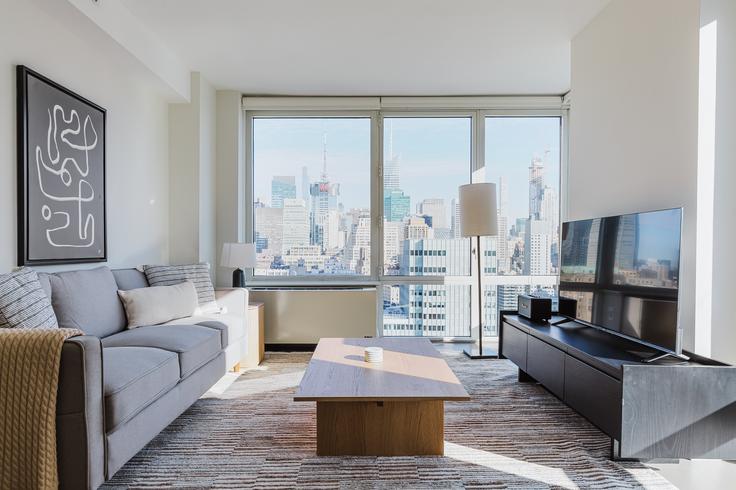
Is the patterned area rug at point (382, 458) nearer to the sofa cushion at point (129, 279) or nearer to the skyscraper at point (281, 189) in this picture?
the sofa cushion at point (129, 279)

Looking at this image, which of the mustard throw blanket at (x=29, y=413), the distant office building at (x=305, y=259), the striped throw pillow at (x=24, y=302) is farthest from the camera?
the distant office building at (x=305, y=259)

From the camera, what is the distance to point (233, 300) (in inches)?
150

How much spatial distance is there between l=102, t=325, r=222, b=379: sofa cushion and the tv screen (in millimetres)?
2411

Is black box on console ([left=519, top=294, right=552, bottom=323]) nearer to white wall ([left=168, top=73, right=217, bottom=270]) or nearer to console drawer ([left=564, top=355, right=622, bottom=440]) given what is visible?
console drawer ([left=564, top=355, right=622, bottom=440])

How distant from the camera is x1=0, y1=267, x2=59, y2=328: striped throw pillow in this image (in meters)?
1.99

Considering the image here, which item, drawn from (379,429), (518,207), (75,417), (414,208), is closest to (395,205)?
(414,208)

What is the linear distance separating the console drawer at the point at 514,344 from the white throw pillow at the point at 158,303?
240 centimetres

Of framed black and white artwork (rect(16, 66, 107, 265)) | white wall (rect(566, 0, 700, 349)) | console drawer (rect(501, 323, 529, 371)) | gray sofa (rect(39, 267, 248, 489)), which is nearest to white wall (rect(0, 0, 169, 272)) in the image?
framed black and white artwork (rect(16, 66, 107, 265))

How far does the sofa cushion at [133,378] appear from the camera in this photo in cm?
183

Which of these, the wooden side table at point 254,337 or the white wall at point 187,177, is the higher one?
the white wall at point 187,177

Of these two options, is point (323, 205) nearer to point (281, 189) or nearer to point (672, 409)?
point (281, 189)

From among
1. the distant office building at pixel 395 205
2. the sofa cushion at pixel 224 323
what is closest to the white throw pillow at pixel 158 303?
the sofa cushion at pixel 224 323

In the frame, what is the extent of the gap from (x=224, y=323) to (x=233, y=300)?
1.81ft

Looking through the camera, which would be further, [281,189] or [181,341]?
[281,189]
